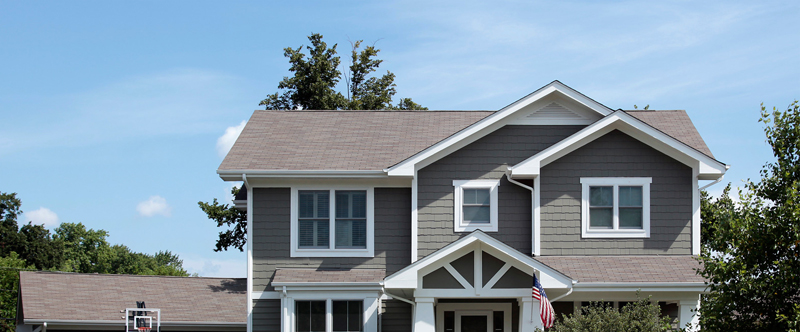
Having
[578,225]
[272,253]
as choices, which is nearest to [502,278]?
[578,225]

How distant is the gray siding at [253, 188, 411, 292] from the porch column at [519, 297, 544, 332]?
3.12m

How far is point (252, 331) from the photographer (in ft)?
57.4

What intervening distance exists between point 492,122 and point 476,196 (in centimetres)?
175

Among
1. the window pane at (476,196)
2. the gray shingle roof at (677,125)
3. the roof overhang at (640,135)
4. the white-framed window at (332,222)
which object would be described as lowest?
the white-framed window at (332,222)

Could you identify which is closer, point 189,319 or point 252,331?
point 252,331

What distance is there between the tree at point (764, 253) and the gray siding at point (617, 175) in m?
5.94

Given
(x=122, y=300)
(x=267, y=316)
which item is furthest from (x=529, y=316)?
(x=122, y=300)

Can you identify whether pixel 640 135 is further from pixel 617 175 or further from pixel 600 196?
pixel 600 196

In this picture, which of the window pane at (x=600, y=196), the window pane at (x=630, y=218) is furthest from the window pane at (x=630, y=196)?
the window pane at (x=600, y=196)

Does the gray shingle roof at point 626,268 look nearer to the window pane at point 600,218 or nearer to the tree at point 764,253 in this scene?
the window pane at point 600,218

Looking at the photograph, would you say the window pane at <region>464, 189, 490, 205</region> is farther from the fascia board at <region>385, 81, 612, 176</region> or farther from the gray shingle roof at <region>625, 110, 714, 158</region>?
the gray shingle roof at <region>625, 110, 714, 158</region>

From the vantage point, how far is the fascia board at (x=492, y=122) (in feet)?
56.6

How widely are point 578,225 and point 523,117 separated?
2855mm

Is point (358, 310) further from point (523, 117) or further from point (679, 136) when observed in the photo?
point (679, 136)
